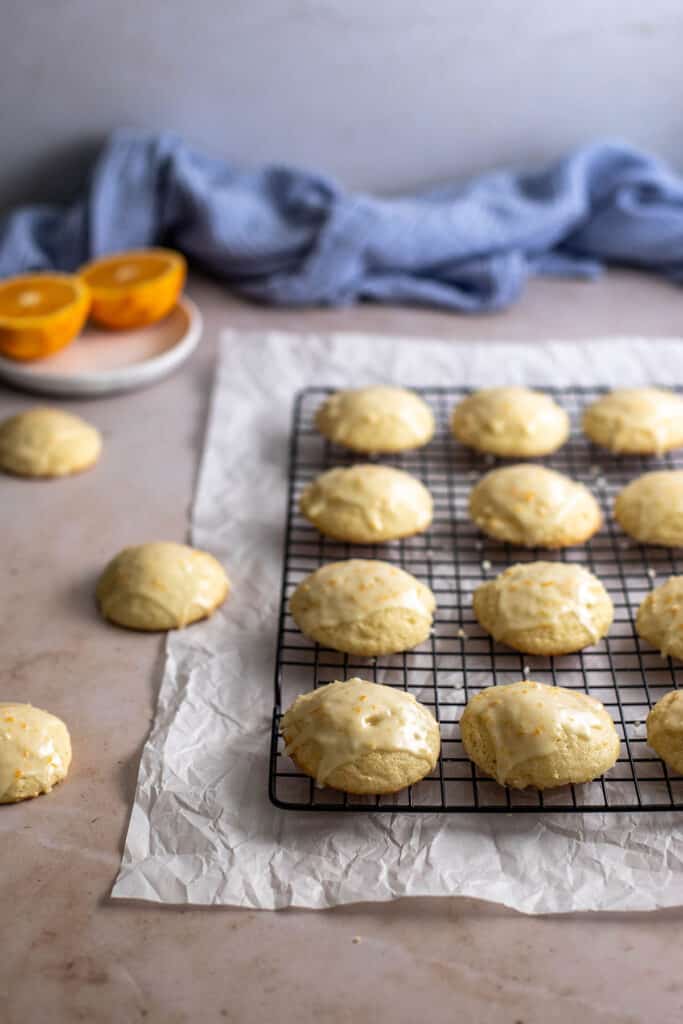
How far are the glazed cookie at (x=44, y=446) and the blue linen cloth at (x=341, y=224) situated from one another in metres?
0.64

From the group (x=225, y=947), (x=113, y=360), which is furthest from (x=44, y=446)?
(x=225, y=947)

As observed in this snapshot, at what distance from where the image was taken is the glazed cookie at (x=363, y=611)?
1729 mm

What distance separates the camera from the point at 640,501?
199 cm

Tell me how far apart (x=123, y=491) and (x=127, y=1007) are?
3.61 ft

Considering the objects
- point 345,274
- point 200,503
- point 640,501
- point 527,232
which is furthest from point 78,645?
point 527,232

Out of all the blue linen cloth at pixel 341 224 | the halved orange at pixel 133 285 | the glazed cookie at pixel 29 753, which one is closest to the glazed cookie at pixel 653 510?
the blue linen cloth at pixel 341 224

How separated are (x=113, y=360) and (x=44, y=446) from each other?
414 mm

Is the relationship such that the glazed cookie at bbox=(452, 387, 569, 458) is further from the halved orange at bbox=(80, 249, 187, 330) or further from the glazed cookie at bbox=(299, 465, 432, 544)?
the halved orange at bbox=(80, 249, 187, 330)

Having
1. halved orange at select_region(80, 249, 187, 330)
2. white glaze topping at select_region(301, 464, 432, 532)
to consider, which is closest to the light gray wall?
halved orange at select_region(80, 249, 187, 330)

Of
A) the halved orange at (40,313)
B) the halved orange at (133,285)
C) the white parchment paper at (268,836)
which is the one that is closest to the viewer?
the white parchment paper at (268,836)

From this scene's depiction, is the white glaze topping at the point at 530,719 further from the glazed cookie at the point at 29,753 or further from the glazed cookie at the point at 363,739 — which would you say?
the glazed cookie at the point at 29,753

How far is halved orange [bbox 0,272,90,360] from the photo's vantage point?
7.76 ft

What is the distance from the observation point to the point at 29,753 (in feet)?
5.02

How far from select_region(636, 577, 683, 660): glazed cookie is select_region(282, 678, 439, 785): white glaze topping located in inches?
16.3
